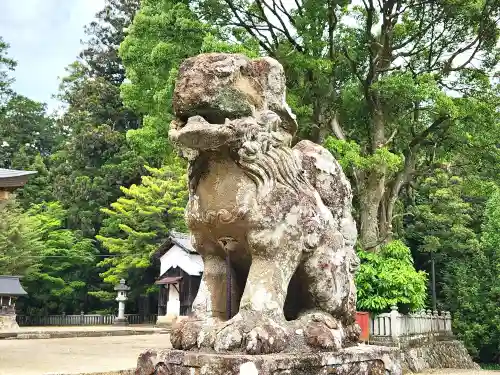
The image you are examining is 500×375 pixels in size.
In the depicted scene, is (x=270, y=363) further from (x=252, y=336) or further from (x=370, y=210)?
(x=370, y=210)

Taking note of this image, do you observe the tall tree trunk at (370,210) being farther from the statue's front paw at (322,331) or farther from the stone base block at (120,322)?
the stone base block at (120,322)

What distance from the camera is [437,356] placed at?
1347cm

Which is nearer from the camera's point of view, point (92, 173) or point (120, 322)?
point (120, 322)

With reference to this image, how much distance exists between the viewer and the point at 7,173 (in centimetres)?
1135

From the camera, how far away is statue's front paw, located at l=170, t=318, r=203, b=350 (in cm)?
273

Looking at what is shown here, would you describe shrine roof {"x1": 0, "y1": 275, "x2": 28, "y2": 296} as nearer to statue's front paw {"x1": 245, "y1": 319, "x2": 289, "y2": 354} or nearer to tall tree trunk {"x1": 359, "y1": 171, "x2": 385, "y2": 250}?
tall tree trunk {"x1": 359, "y1": 171, "x2": 385, "y2": 250}

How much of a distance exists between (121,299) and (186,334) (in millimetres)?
22572

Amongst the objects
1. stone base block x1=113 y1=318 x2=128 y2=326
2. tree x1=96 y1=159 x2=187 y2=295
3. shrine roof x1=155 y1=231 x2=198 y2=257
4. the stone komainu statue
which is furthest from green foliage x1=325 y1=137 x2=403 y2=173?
stone base block x1=113 y1=318 x2=128 y2=326

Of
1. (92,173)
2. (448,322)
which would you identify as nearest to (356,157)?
(448,322)

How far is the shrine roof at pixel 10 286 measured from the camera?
19375 millimetres

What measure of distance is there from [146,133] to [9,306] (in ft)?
38.2

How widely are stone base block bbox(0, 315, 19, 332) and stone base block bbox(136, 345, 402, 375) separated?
60.4 feet

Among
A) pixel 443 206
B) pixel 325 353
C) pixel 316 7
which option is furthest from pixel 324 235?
pixel 443 206

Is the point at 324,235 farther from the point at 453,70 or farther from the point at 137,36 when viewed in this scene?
the point at 453,70
